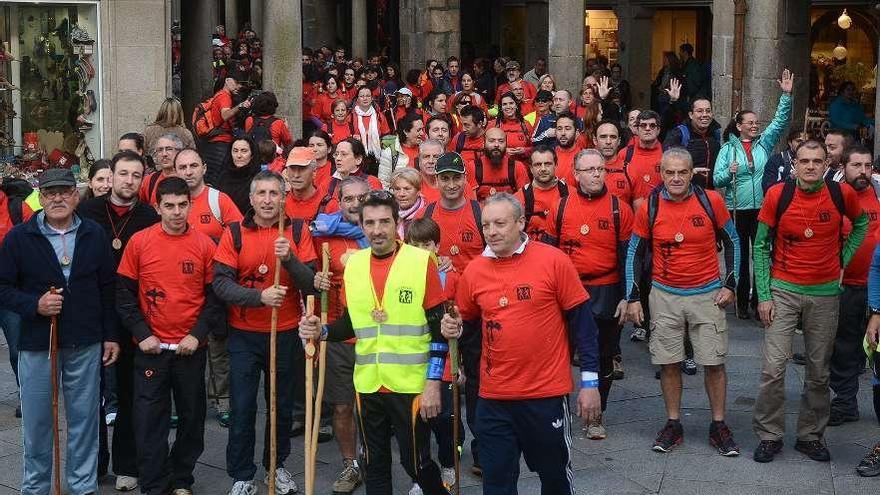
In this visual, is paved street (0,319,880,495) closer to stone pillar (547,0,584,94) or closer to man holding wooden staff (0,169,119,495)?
man holding wooden staff (0,169,119,495)

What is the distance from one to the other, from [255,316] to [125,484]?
4.50 ft

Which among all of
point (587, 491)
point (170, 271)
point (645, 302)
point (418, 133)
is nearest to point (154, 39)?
point (418, 133)

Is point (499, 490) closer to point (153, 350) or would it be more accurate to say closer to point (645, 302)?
point (153, 350)

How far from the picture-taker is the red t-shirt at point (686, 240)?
959 cm

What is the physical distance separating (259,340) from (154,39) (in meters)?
8.67

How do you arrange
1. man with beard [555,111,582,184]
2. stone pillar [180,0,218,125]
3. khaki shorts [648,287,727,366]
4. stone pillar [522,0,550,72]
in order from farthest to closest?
stone pillar [522,0,550,72] < stone pillar [180,0,218,125] < man with beard [555,111,582,184] < khaki shorts [648,287,727,366]

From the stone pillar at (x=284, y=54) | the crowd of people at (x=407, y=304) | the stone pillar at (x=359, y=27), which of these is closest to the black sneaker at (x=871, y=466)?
the crowd of people at (x=407, y=304)

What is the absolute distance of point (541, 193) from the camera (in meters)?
10.8

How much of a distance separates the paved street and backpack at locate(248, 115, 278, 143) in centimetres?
417

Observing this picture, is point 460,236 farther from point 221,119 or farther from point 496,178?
point 221,119

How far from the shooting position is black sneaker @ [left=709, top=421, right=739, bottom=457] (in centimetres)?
961

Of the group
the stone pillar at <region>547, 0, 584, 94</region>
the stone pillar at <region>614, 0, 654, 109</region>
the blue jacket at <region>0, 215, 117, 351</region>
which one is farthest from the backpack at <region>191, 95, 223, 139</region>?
the stone pillar at <region>614, 0, 654, 109</region>

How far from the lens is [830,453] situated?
9.69 m

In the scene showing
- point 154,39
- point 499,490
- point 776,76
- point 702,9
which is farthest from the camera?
point 702,9
